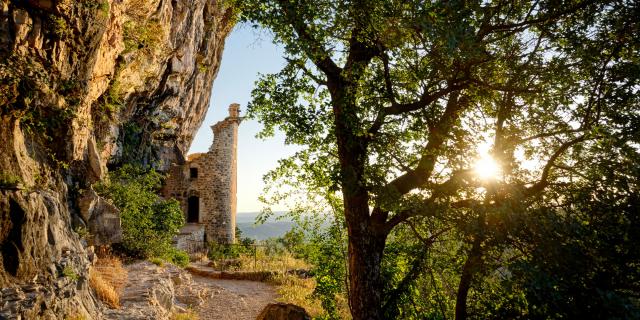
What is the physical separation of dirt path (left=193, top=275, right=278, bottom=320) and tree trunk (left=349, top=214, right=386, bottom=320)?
17.2 feet

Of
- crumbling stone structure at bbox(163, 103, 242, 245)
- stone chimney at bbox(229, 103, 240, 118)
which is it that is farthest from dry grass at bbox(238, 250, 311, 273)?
stone chimney at bbox(229, 103, 240, 118)

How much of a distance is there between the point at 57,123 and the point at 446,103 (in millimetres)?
7937

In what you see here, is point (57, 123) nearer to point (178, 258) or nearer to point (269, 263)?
point (178, 258)

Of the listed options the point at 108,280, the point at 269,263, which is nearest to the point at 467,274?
the point at 108,280

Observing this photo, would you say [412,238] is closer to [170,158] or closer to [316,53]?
[316,53]

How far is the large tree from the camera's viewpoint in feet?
15.5

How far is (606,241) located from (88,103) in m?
10.5

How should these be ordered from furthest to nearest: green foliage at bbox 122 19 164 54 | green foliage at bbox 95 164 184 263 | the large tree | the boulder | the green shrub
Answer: the green shrub < green foliage at bbox 95 164 184 263 < green foliage at bbox 122 19 164 54 < the boulder < the large tree

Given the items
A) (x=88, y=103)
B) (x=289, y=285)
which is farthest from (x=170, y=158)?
(x=88, y=103)

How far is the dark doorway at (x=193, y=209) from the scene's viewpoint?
84.1ft

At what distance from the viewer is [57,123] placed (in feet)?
25.2

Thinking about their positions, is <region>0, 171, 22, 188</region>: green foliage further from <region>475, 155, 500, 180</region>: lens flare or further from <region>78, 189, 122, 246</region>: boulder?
<region>475, 155, 500, 180</region>: lens flare

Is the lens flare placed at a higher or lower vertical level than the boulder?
higher

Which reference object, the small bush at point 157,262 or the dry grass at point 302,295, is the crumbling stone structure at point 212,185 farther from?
the small bush at point 157,262
